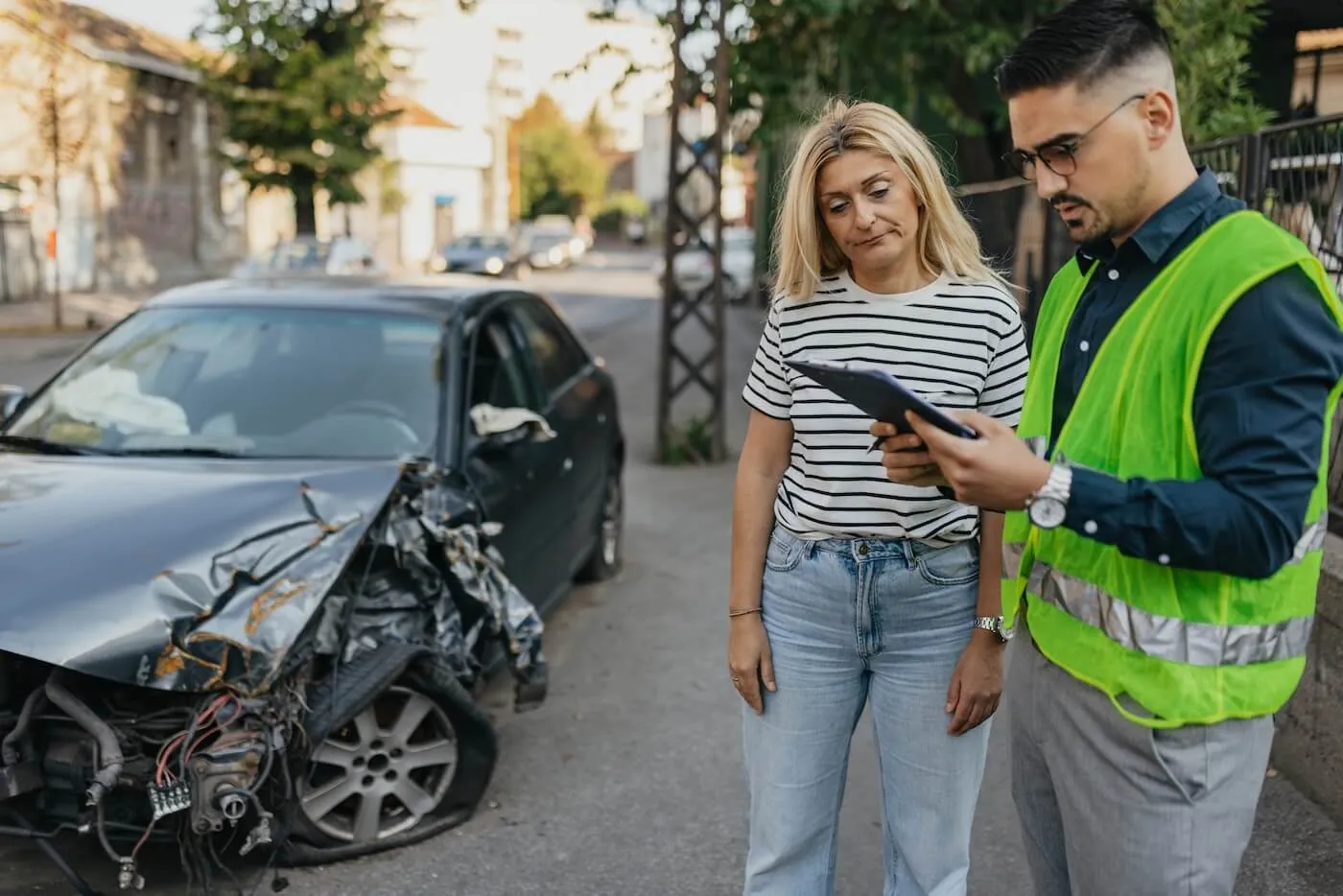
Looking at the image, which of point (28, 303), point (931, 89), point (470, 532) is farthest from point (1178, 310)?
point (28, 303)

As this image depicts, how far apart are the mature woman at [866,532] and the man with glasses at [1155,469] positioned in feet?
1.29

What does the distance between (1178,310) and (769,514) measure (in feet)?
3.26

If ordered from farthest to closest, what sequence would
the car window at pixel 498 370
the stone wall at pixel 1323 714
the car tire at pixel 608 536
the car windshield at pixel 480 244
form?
the car windshield at pixel 480 244, the car tire at pixel 608 536, the car window at pixel 498 370, the stone wall at pixel 1323 714

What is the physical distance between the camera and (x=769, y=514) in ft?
8.52

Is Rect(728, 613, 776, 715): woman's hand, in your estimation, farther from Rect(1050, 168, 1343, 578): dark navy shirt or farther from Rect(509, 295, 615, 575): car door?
Rect(509, 295, 615, 575): car door

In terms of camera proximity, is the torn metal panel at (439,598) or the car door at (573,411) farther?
the car door at (573,411)

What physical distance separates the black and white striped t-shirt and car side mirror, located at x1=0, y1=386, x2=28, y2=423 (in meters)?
3.44

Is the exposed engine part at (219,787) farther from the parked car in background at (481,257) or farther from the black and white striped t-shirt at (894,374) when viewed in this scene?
the parked car in background at (481,257)

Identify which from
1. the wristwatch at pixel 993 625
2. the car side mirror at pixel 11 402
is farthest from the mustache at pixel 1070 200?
the car side mirror at pixel 11 402

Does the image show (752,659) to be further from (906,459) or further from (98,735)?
(98,735)

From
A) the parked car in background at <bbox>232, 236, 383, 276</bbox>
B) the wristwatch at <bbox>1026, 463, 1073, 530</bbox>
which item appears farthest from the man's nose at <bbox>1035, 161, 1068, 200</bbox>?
the parked car in background at <bbox>232, 236, 383, 276</bbox>

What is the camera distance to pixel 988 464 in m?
1.77

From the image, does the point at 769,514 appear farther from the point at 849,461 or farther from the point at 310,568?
the point at 310,568

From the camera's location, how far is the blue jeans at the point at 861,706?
8.09 feet
